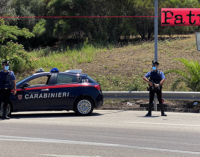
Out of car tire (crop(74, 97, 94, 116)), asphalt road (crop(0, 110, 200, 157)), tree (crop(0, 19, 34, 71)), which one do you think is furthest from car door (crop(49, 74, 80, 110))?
tree (crop(0, 19, 34, 71))

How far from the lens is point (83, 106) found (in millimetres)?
10984

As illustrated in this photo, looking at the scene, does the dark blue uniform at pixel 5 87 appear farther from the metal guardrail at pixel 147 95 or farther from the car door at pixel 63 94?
the metal guardrail at pixel 147 95

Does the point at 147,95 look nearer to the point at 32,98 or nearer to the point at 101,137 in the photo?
the point at 32,98

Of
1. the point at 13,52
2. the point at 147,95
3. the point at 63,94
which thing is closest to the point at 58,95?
the point at 63,94

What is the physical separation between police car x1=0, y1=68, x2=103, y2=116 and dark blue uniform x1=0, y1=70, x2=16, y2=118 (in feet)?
0.94

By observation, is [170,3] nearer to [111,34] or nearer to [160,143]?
[111,34]

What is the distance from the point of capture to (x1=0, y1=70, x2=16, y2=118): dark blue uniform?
10.4 meters

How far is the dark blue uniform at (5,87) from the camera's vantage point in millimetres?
10383

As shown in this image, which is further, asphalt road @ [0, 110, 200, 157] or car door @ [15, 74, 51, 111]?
car door @ [15, 74, 51, 111]

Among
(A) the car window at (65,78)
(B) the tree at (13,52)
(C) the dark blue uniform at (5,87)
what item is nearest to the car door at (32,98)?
(C) the dark blue uniform at (5,87)

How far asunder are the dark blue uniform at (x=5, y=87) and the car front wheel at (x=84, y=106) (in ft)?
7.07

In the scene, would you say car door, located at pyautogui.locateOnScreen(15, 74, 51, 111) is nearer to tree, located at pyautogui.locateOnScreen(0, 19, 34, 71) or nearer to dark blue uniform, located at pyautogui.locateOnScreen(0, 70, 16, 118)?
dark blue uniform, located at pyautogui.locateOnScreen(0, 70, 16, 118)

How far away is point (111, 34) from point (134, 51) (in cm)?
747

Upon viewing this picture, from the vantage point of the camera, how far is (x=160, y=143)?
6828mm
